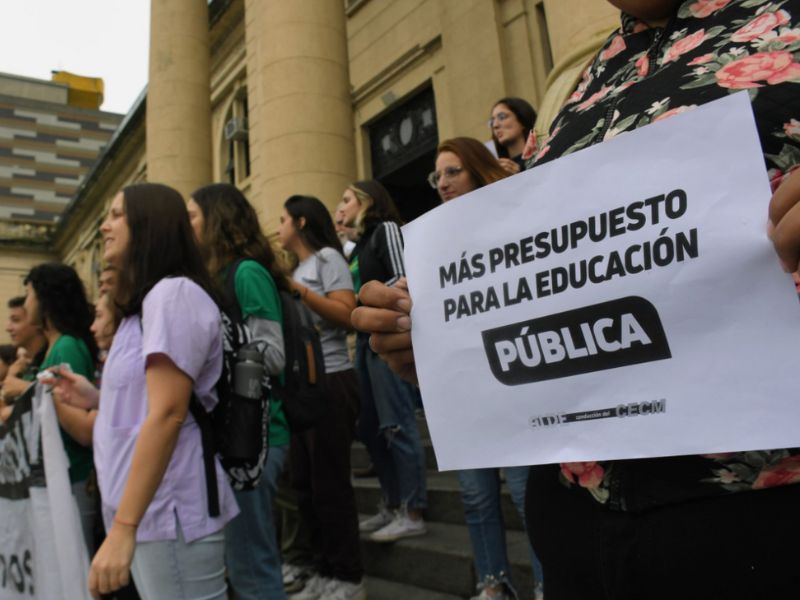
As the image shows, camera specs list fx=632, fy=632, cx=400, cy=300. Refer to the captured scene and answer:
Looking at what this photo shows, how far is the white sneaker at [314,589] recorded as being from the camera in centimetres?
326

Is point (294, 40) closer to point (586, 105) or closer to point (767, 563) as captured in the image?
point (586, 105)

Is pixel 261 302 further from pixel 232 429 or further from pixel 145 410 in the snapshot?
pixel 145 410

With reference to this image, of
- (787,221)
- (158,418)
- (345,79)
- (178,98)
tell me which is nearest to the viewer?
(787,221)

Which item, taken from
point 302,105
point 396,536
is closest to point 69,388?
point 396,536

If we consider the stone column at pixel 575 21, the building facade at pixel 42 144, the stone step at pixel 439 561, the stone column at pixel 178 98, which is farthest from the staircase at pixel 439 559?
the building facade at pixel 42 144

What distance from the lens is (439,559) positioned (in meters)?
3.39

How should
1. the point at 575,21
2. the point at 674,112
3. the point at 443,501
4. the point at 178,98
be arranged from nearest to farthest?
the point at 674,112
the point at 443,501
the point at 575,21
the point at 178,98

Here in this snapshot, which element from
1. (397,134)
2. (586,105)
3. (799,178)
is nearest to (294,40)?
(397,134)

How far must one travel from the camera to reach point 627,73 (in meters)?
1.10

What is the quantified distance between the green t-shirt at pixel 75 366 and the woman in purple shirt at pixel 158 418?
1104 mm

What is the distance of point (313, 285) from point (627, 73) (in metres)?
2.56

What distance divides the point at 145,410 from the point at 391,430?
1960 mm

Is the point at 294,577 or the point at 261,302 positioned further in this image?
the point at 294,577

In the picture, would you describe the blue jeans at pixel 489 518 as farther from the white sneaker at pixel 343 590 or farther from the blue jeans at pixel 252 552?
the blue jeans at pixel 252 552
